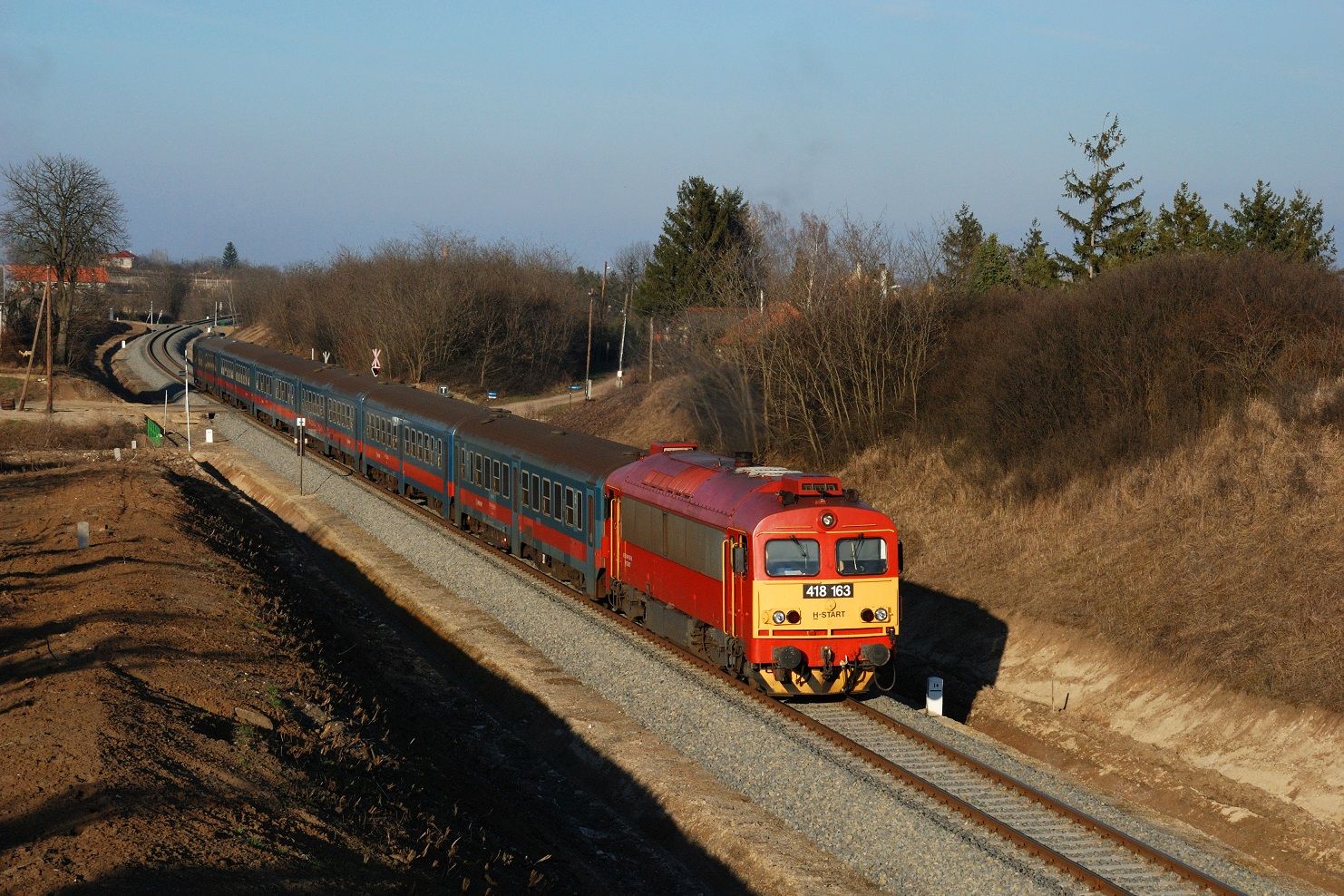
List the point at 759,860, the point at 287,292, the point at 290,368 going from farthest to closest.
Result: the point at 287,292, the point at 290,368, the point at 759,860

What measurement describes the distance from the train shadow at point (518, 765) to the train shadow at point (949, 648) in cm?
663

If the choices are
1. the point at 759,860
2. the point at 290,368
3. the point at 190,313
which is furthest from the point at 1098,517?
the point at 190,313

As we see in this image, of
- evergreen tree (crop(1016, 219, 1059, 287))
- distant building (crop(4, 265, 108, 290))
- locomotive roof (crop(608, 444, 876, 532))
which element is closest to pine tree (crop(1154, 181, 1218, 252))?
evergreen tree (crop(1016, 219, 1059, 287))

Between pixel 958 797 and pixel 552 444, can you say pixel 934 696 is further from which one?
pixel 552 444

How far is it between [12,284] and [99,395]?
22638mm

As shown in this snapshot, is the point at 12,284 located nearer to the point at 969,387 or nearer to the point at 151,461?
the point at 151,461

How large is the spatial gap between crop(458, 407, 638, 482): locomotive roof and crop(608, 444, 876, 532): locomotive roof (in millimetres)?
1354

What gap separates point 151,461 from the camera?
46.3 metres

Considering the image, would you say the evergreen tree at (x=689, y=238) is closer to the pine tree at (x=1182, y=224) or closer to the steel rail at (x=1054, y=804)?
the pine tree at (x=1182, y=224)

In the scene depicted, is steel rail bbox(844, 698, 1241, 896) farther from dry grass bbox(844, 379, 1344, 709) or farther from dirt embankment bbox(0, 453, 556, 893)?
dirt embankment bbox(0, 453, 556, 893)

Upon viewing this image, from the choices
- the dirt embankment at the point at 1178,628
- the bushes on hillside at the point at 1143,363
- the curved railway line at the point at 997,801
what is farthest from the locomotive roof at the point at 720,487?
the bushes on hillside at the point at 1143,363

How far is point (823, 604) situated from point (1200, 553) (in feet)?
25.5

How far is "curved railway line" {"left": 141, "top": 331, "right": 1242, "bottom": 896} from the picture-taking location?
12500 millimetres

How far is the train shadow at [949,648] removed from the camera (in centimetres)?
2189
